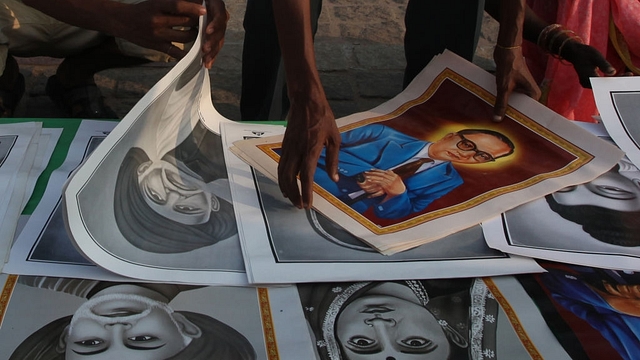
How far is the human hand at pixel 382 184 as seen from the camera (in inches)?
35.6

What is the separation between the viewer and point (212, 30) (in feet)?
3.18

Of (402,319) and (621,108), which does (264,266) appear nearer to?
(402,319)

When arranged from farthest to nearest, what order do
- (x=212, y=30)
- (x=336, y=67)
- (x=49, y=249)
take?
(x=336, y=67)
(x=212, y=30)
(x=49, y=249)

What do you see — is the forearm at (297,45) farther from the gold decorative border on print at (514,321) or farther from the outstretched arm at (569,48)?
the outstretched arm at (569,48)

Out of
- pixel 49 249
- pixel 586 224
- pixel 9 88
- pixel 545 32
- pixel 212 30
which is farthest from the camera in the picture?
pixel 9 88

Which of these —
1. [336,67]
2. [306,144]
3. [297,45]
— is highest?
[297,45]

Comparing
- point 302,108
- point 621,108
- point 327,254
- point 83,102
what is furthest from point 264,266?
point 83,102

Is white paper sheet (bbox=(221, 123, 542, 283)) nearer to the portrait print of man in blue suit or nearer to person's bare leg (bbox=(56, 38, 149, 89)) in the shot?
the portrait print of man in blue suit

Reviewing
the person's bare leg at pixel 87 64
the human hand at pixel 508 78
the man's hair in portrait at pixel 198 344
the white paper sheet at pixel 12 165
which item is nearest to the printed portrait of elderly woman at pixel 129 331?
the man's hair in portrait at pixel 198 344

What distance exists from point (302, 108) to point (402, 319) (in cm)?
28

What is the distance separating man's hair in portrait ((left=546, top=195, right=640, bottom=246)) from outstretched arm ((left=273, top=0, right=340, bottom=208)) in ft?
1.04

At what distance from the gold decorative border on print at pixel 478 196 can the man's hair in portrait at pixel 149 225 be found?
0.16 metres

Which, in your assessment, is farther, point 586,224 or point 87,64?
point 87,64

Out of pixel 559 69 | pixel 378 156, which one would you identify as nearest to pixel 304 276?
pixel 378 156
